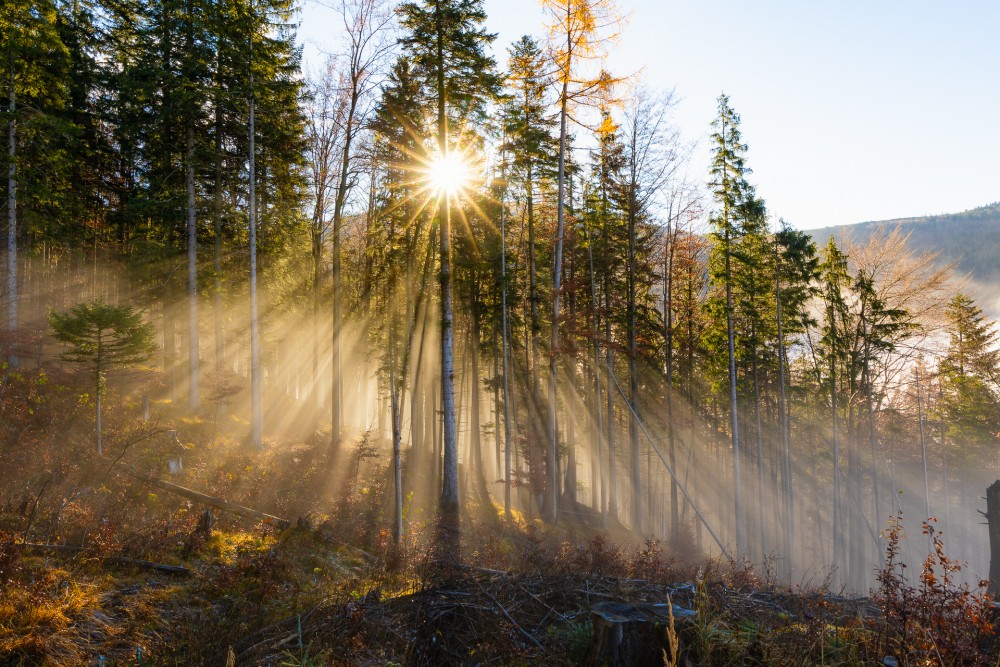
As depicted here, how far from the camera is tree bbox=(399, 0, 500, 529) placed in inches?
599

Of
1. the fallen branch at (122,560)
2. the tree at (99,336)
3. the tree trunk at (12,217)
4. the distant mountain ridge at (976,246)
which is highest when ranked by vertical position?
the distant mountain ridge at (976,246)

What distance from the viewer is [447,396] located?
1523 cm

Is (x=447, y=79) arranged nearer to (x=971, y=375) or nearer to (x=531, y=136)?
(x=531, y=136)

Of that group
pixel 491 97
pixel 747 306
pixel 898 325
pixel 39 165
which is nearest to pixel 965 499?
pixel 898 325

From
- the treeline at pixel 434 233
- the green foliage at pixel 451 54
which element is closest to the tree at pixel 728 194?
the treeline at pixel 434 233

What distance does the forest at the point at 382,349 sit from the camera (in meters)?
5.81

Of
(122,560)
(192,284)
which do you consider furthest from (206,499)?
(192,284)

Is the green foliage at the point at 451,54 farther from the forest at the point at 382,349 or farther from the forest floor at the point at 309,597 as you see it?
the forest floor at the point at 309,597

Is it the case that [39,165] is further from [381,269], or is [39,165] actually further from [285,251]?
[381,269]

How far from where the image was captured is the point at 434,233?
1759 cm

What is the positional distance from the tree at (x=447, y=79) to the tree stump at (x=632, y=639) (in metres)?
10.5

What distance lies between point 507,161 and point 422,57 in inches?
240

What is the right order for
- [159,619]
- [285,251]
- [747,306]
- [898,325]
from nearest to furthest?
[159,619], [285,251], [747,306], [898,325]

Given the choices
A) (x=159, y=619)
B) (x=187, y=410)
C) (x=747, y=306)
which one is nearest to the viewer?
(x=159, y=619)
